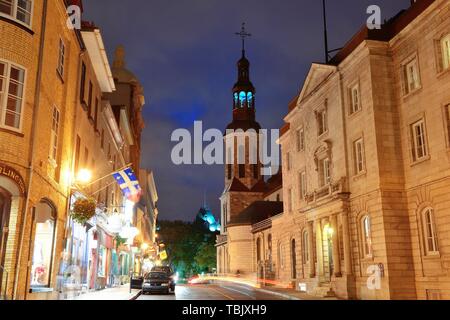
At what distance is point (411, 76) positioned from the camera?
2627cm

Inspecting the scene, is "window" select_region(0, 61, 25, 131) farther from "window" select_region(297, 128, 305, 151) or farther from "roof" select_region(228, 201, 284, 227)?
"roof" select_region(228, 201, 284, 227)

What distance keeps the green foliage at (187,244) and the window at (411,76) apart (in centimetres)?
7123

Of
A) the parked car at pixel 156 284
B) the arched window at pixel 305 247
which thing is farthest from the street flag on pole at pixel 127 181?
the arched window at pixel 305 247

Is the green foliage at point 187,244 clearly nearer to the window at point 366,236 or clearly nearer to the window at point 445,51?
the window at point 366,236

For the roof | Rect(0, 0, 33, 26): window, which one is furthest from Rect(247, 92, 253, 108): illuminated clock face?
Rect(0, 0, 33, 26): window

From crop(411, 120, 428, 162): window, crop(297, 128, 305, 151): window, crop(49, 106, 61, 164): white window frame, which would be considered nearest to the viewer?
crop(49, 106, 61, 164): white window frame

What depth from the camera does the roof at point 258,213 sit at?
221 ft

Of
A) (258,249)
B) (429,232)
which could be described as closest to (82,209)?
(429,232)

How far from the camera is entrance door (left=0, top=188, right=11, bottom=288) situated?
14126 mm

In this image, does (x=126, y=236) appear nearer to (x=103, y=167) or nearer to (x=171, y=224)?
(x=103, y=167)

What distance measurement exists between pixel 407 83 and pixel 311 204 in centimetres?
1129

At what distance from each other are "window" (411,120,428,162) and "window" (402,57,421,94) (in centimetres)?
206

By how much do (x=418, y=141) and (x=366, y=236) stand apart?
6487 mm
